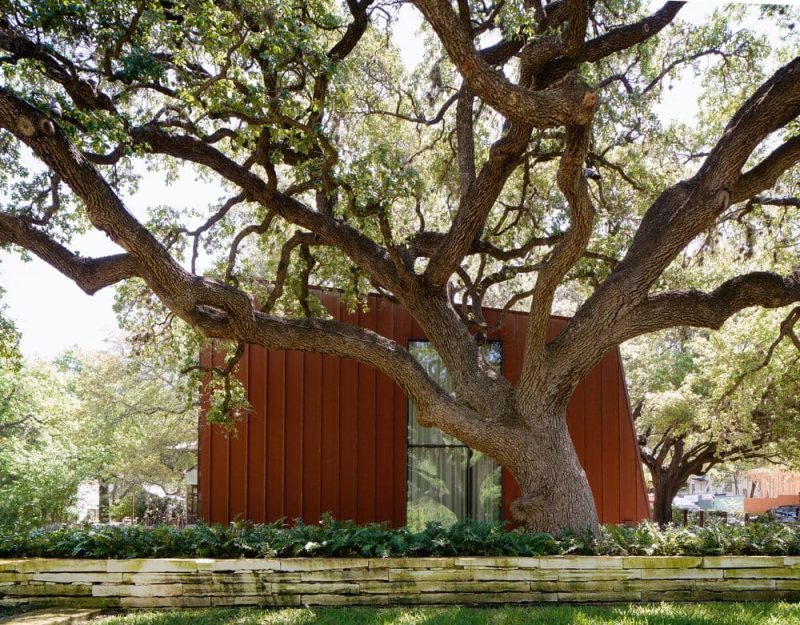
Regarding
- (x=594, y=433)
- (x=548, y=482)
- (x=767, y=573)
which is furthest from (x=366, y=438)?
(x=767, y=573)

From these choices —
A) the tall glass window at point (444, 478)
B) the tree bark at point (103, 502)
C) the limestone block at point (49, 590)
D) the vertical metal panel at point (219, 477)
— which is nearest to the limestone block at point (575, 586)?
the limestone block at point (49, 590)

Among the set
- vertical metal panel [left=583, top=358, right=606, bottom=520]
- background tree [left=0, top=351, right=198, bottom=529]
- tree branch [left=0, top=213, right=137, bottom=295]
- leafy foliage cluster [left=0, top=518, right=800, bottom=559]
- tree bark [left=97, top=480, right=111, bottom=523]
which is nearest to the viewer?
leafy foliage cluster [left=0, top=518, right=800, bottom=559]

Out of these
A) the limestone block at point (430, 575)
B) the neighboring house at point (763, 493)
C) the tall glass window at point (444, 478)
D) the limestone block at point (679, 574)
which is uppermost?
the tall glass window at point (444, 478)

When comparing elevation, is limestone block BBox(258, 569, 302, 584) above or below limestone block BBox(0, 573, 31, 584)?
below

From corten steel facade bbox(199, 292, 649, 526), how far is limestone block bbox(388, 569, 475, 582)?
13.3 feet

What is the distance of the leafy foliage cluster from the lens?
6344 mm

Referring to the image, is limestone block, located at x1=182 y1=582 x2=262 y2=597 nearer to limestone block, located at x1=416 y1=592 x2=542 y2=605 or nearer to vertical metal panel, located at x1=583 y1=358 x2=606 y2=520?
limestone block, located at x1=416 y1=592 x2=542 y2=605

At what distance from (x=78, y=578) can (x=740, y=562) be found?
6021 mm

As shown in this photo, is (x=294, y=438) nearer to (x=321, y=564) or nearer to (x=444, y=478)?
(x=444, y=478)

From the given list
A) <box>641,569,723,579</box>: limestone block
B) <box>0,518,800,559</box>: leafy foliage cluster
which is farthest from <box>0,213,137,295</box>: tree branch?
<box>641,569,723,579</box>: limestone block

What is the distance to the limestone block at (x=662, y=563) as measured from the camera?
609 cm

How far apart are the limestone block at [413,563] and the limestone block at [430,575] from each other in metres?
0.04

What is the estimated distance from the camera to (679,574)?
6.07 meters

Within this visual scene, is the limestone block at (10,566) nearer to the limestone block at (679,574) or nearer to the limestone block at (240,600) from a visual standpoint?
the limestone block at (240,600)
